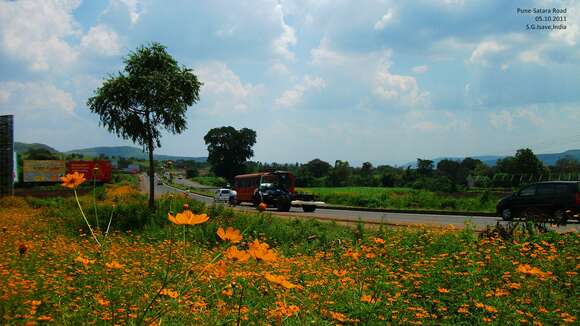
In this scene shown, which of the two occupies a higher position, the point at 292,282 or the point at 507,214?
the point at 292,282

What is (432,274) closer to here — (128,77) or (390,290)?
(390,290)

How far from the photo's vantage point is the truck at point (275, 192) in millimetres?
26953

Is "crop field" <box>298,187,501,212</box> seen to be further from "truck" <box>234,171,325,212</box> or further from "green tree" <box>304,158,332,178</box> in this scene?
"green tree" <box>304,158,332,178</box>

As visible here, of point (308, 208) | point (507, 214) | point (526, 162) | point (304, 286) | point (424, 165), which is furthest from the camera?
point (526, 162)

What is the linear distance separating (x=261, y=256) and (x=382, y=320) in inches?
104

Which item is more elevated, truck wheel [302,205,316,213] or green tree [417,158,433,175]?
green tree [417,158,433,175]

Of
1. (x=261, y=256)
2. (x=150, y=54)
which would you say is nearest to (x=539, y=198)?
(x=150, y=54)

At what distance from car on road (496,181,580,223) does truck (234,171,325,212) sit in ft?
34.4

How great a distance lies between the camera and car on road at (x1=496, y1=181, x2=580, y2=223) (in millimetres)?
16562

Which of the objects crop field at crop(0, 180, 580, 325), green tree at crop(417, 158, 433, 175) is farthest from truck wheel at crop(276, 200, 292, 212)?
green tree at crop(417, 158, 433, 175)

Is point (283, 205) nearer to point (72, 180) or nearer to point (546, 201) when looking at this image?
point (546, 201)

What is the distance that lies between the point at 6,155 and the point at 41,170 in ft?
121

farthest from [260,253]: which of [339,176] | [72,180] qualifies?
[339,176]

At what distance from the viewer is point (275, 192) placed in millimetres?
27562
